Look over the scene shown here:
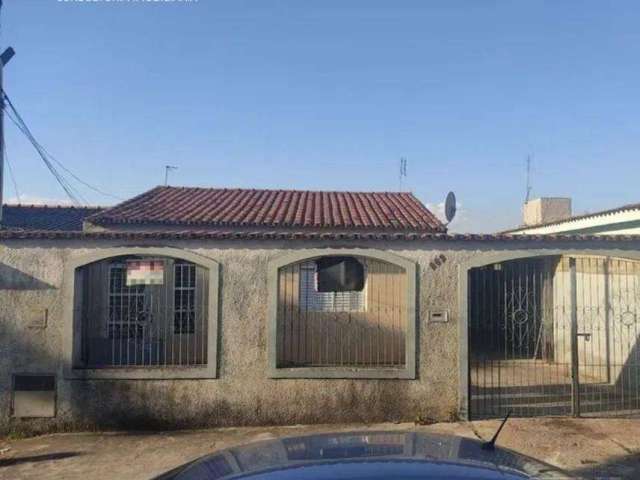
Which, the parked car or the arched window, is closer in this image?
the parked car

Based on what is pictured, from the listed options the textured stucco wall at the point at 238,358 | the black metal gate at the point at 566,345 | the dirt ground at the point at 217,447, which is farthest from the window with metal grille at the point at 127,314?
the black metal gate at the point at 566,345

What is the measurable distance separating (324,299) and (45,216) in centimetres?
912

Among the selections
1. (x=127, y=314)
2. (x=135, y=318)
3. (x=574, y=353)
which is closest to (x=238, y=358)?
(x=135, y=318)

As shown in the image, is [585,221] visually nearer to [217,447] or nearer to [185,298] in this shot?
[185,298]

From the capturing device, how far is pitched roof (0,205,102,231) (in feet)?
43.5

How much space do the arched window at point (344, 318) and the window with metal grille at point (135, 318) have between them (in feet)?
4.23

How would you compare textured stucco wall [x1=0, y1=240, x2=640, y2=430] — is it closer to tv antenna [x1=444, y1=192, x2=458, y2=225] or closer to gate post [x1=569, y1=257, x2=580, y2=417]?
gate post [x1=569, y1=257, x2=580, y2=417]

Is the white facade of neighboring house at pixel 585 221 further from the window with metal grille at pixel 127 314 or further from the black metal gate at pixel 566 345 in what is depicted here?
the window with metal grille at pixel 127 314

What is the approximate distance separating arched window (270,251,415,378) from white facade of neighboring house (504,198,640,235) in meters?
4.28

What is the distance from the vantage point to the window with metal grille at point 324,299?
31.0 ft

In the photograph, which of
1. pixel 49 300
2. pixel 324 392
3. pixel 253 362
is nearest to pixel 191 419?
pixel 253 362

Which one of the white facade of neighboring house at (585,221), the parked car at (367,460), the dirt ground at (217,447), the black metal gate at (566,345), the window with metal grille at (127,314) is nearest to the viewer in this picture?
the parked car at (367,460)

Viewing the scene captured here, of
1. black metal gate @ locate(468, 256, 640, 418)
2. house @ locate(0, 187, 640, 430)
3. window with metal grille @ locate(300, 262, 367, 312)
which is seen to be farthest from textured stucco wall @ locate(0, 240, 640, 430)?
window with metal grille @ locate(300, 262, 367, 312)

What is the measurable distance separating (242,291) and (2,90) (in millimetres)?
5306
